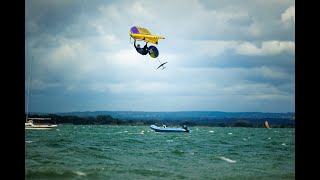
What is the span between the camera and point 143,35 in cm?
604

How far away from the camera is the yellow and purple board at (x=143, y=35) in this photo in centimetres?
600

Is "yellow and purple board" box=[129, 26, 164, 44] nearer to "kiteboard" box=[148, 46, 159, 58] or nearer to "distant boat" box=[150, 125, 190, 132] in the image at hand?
"kiteboard" box=[148, 46, 159, 58]

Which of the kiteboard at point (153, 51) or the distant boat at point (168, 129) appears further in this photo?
the distant boat at point (168, 129)

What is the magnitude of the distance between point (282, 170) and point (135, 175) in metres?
3.66

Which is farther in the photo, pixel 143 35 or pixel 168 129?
pixel 168 129

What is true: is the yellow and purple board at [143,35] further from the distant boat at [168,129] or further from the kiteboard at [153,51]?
the distant boat at [168,129]

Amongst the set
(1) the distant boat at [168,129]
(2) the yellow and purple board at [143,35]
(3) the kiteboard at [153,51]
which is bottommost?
(1) the distant boat at [168,129]

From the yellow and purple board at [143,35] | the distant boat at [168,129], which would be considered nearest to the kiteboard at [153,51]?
the yellow and purple board at [143,35]

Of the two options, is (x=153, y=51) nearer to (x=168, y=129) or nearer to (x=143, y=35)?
(x=143, y=35)

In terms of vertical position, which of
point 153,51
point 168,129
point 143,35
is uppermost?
point 143,35

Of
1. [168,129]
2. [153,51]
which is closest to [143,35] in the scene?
[153,51]
